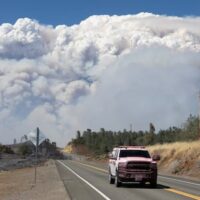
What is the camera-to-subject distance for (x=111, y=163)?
106ft

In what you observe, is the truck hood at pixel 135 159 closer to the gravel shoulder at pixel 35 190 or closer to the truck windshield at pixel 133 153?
the truck windshield at pixel 133 153

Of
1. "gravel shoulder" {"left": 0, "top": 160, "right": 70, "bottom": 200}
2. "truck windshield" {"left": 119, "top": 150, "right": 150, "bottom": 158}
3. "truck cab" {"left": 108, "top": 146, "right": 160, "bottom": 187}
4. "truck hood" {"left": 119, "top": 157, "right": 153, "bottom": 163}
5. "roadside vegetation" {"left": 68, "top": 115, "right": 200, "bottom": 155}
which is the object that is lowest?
"gravel shoulder" {"left": 0, "top": 160, "right": 70, "bottom": 200}

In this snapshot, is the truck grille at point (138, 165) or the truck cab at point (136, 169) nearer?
the truck cab at point (136, 169)

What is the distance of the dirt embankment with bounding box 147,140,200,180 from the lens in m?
54.0

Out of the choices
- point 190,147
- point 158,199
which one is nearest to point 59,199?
point 158,199

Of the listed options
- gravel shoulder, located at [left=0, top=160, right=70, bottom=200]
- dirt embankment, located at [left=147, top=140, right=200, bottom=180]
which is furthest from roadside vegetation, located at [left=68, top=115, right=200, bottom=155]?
gravel shoulder, located at [left=0, top=160, right=70, bottom=200]

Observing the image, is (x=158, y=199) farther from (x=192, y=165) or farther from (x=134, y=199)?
(x=192, y=165)

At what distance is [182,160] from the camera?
196ft

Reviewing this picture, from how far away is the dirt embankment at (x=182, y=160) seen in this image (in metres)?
54.0

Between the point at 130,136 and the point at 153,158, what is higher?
the point at 130,136

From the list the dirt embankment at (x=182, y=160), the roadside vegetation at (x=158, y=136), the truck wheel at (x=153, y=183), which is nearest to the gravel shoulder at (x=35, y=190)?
the truck wheel at (x=153, y=183)

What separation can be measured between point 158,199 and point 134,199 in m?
0.91

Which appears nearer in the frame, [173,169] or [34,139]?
[34,139]

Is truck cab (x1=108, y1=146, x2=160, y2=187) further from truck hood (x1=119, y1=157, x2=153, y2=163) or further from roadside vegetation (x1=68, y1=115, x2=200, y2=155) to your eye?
→ roadside vegetation (x1=68, y1=115, x2=200, y2=155)
